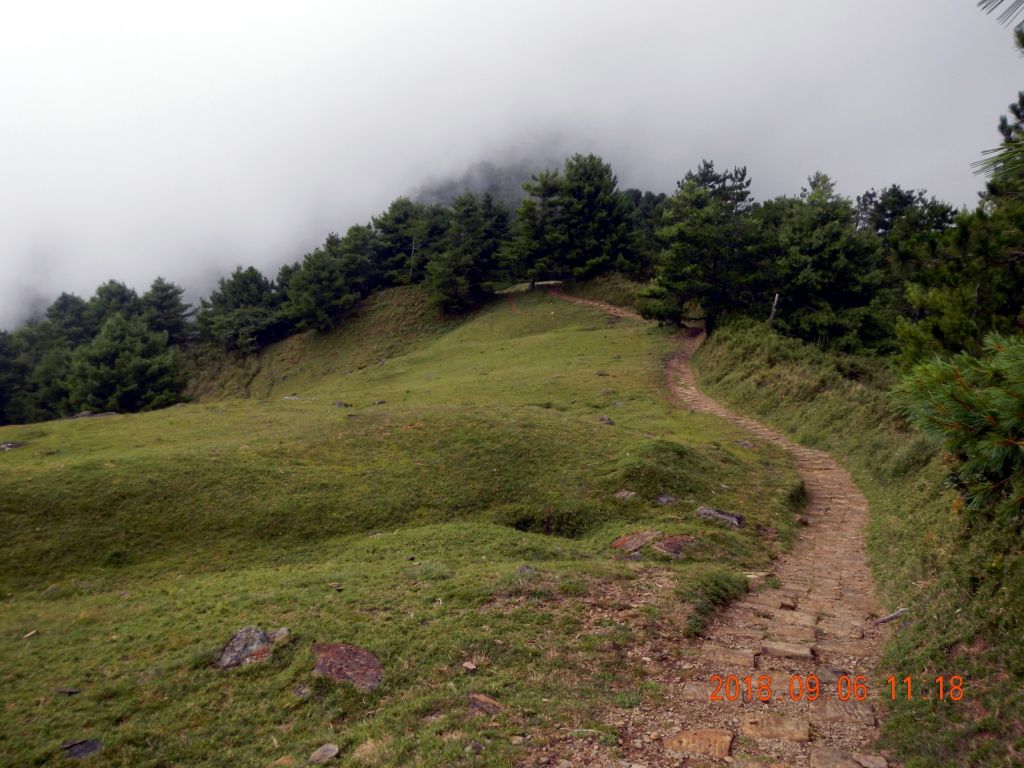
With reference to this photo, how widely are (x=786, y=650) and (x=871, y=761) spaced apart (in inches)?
106

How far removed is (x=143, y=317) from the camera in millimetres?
69375

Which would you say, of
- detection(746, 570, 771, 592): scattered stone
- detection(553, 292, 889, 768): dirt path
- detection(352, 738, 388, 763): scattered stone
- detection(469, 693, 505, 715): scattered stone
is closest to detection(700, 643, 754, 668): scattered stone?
detection(553, 292, 889, 768): dirt path

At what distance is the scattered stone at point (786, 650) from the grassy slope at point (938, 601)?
1.06 meters

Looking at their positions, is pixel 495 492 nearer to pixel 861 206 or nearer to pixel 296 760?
pixel 296 760

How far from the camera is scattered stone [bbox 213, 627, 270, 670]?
9031mm

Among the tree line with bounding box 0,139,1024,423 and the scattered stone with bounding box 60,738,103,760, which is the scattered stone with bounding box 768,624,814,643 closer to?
the tree line with bounding box 0,139,1024,423

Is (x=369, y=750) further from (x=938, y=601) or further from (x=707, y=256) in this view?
(x=707, y=256)

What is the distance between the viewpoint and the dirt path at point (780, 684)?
6234 millimetres

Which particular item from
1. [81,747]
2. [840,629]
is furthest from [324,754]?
[840,629]

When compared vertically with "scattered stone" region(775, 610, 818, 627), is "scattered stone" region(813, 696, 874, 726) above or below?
above

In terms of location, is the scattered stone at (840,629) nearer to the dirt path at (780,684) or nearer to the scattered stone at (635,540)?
the dirt path at (780,684)

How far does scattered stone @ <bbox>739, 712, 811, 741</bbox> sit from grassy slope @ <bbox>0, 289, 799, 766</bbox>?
1338 millimetres

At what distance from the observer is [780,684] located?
7695mm

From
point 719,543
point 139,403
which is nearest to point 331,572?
point 719,543
